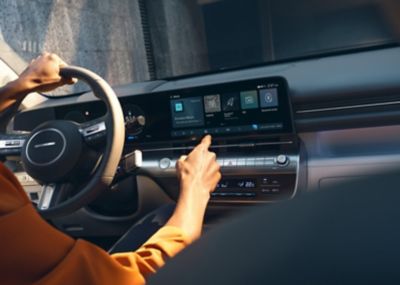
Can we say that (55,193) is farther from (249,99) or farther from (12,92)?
(249,99)

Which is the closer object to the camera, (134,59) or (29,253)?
(29,253)

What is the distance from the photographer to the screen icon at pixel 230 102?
1790 millimetres

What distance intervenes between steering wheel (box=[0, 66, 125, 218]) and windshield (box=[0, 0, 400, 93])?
301 cm

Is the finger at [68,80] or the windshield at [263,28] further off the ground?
the windshield at [263,28]

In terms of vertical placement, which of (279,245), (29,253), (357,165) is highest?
(279,245)

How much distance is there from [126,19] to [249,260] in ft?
20.6

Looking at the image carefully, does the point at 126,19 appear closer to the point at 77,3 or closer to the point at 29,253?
the point at 77,3

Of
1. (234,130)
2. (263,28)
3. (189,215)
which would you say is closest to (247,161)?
(234,130)

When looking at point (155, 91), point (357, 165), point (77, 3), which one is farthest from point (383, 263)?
point (77, 3)

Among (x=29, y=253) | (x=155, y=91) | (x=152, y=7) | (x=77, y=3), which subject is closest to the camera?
(x=29, y=253)

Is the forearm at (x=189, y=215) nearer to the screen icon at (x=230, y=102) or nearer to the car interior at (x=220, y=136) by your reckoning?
the car interior at (x=220, y=136)

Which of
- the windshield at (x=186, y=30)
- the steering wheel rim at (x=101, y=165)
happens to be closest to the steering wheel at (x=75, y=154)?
the steering wheel rim at (x=101, y=165)

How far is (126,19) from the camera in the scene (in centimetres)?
643

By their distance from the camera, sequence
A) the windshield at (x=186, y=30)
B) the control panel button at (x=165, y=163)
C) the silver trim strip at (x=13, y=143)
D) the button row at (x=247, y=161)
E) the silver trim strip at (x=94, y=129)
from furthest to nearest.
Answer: the windshield at (x=186, y=30)
the control panel button at (x=165, y=163)
the button row at (x=247, y=161)
the silver trim strip at (x=13, y=143)
the silver trim strip at (x=94, y=129)
